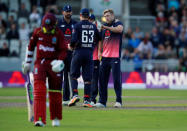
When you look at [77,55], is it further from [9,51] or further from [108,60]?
[9,51]

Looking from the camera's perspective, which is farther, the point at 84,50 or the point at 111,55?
the point at 111,55

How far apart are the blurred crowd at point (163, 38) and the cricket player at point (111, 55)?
1251 centimetres

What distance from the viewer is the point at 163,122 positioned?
12.0 meters

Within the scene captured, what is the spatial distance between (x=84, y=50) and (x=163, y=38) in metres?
15.9

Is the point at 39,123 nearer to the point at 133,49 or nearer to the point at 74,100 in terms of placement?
the point at 74,100

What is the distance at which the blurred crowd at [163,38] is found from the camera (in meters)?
28.9

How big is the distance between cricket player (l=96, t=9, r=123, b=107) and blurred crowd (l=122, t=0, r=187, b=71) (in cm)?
1251

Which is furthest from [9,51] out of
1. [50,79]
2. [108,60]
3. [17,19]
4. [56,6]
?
[50,79]

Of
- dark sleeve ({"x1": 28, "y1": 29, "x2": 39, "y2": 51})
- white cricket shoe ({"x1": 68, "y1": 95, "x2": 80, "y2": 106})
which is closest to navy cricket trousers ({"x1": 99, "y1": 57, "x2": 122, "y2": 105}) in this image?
white cricket shoe ({"x1": 68, "y1": 95, "x2": 80, "y2": 106})

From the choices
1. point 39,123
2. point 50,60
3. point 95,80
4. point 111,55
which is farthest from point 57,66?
point 95,80

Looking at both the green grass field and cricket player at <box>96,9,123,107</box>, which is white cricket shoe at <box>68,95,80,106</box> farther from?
cricket player at <box>96,9,123,107</box>

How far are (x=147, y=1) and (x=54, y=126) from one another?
25.4 metres

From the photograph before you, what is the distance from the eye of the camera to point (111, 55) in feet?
51.5

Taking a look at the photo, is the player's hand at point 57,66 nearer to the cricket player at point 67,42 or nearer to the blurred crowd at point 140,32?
the cricket player at point 67,42
